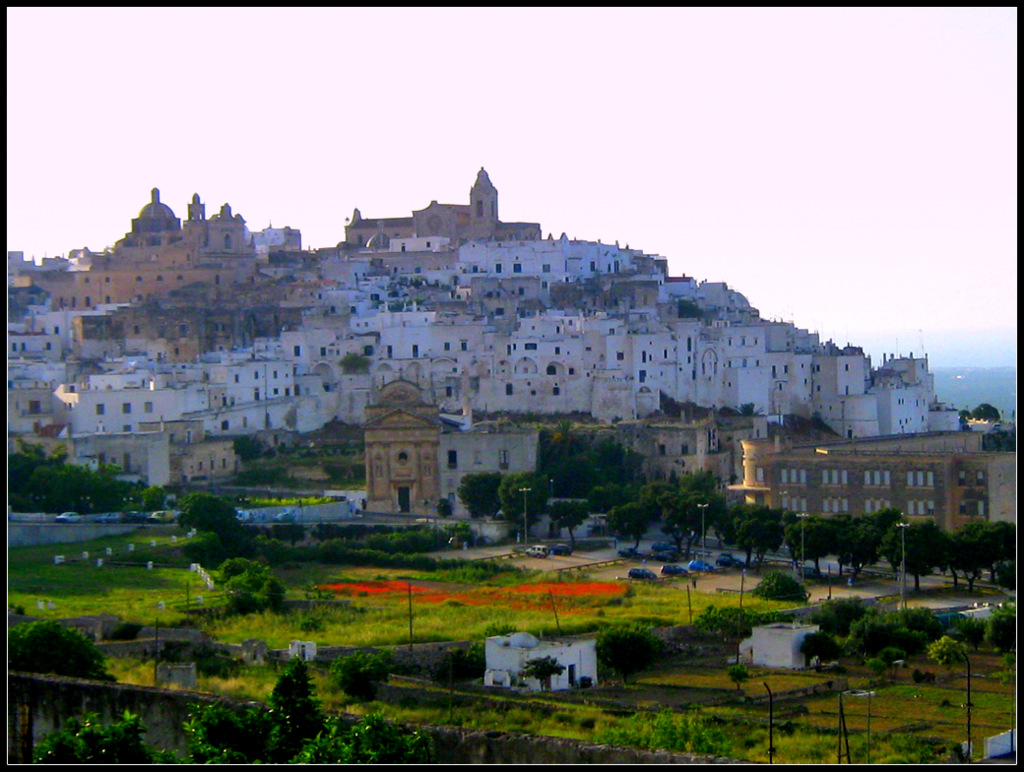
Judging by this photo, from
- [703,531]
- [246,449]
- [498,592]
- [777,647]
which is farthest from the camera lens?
[246,449]

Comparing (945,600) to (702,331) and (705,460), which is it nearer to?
(705,460)

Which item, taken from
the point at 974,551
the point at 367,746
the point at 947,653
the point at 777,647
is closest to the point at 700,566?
the point at 974,551

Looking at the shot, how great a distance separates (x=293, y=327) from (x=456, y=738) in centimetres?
3882

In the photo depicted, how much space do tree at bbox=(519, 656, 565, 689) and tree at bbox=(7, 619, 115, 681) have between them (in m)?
5.60

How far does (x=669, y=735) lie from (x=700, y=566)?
59.8 feet

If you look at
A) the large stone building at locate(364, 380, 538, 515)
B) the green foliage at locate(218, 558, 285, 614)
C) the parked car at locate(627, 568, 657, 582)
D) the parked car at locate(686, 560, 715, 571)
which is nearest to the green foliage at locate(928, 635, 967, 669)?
the parked car at locate(627, 568, 657, 582)

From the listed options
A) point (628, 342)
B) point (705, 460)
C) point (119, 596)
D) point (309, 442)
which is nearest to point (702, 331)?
point (628, 342)

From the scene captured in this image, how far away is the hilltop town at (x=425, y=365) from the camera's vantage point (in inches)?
1841

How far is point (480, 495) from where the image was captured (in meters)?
44.3

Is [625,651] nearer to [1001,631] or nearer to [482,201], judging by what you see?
[1001,631]

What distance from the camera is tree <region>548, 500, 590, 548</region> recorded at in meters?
42.9

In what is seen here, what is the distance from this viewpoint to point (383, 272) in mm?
62906

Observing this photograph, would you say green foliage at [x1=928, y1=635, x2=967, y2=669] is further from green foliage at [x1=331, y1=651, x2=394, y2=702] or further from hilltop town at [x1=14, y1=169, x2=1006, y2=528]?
hilltop town at [x1=14, y1=169, x2=1006, y2=528]

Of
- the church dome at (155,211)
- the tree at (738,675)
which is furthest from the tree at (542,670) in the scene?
the church dome at (155,211)
